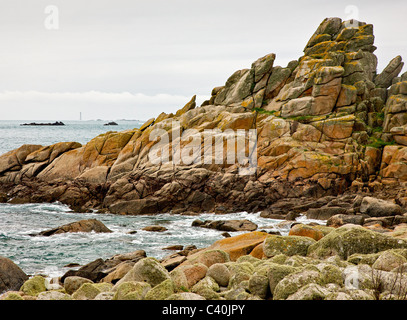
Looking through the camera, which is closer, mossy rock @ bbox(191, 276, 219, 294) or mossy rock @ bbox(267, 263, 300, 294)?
mossy rock @ bbox(267, 263, 300, 294)

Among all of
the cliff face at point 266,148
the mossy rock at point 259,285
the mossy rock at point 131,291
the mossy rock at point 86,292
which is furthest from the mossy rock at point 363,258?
the cliff face at point 266,148

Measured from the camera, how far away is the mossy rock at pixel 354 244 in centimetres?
1322

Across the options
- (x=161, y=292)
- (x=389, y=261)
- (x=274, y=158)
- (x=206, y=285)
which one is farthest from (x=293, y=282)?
(x=274, y=158)

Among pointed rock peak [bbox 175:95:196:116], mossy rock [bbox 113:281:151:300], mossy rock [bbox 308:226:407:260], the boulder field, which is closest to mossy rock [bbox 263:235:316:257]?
the boulder field

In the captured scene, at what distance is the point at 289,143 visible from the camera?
45875 mm

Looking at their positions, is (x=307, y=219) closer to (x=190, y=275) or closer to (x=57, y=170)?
(x=190, y=275)

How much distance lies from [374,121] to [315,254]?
40.2 m

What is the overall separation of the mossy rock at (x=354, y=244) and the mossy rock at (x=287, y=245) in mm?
606

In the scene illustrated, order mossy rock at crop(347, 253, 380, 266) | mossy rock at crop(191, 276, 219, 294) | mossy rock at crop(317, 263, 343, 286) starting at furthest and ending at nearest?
1. mossy rock at crop(347, 253, 380, 266)
2. mossy rock at crop(191, 276, 219, 294)
3. mossy rock at crop(317, 263, 343, 286)

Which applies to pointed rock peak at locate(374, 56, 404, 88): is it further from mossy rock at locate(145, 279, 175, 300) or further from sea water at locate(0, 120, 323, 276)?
mossy rock at locate(145, 279, 175, 300)

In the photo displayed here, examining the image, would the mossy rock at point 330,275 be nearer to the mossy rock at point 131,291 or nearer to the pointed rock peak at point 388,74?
the mossy rock at point 131,291

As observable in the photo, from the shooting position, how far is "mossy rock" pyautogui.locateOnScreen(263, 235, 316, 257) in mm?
14500

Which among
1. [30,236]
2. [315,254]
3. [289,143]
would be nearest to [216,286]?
[315,254]

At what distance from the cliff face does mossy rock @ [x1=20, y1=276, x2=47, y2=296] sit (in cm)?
2796
